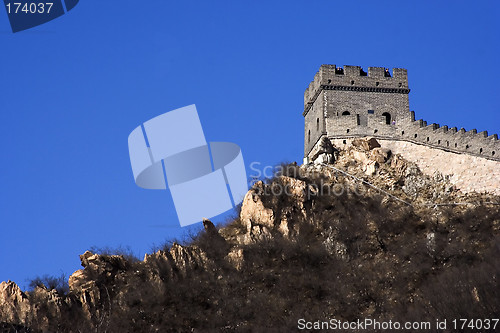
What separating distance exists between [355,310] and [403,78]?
18216mm

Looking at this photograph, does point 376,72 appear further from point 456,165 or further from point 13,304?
point 13,304

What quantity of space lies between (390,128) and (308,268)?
38.0ft

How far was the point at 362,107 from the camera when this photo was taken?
2333 inches

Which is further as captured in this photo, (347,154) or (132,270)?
(347,154)

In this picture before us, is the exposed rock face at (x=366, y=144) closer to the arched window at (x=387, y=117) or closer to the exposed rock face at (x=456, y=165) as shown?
the exposed rock face at (x=456, y=165)

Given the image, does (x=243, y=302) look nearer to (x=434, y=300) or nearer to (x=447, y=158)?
(x=434, y=300)

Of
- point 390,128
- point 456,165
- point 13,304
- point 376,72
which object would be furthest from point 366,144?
point 13,304

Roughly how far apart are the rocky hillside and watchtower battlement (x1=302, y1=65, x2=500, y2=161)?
86.6 inches

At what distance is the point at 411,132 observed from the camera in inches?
2250

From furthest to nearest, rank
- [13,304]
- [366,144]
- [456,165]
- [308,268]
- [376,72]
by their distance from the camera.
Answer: [376,72], [366,144], [456,165], [308,268], [13,304]

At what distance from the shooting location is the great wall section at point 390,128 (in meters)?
54.1

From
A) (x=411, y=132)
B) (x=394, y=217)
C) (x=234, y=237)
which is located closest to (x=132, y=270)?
(x=234, y=237)

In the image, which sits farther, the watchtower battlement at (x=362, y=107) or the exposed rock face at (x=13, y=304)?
the watchtower battlement at (x=362, y=107)

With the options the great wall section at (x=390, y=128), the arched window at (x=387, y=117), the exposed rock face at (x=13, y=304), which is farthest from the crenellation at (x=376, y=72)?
the exposed rock face at (x=13, y=304)
